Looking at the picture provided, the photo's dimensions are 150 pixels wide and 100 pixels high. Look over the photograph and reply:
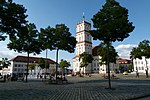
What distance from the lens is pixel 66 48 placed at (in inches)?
1199

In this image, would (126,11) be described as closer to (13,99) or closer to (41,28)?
(13,99)

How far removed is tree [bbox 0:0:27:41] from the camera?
16.9 metres

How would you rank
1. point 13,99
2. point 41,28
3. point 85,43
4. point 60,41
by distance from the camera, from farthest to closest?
point 85,43 < point 41,28 < point 60,41 < point 13,99

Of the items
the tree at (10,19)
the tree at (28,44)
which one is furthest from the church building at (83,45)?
the tree at (10,19)

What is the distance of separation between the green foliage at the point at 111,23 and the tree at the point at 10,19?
27.4 feet

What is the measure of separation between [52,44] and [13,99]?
1954 cm

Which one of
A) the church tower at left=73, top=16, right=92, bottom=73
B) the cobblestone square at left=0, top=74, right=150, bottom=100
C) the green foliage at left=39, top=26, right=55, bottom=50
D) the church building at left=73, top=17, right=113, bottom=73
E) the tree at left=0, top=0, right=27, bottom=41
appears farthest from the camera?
the church building at left=73, top=17, right=113, bottom=73

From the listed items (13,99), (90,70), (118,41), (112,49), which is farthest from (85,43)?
(13,99)

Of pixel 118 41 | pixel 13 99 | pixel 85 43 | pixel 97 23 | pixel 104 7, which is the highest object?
pixel 85 43

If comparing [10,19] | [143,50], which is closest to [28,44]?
[10,19]

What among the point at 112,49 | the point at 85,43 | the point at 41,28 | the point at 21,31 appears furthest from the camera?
the point at 85,43

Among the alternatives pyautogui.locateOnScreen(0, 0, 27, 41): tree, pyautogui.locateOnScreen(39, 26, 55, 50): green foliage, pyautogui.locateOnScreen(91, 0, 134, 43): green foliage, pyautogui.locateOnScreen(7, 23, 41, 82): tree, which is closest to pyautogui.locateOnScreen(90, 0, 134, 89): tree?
pyautogui.locateOnScreen(91, 0, 134, 43): green foliage

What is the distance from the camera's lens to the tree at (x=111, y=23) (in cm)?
1883

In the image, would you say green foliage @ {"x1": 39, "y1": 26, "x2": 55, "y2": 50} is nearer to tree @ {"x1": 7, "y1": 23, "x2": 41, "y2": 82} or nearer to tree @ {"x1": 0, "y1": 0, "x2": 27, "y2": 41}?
tree @ {"x1": 7, "y1": 23, "x2": 41, "y2": 82}
